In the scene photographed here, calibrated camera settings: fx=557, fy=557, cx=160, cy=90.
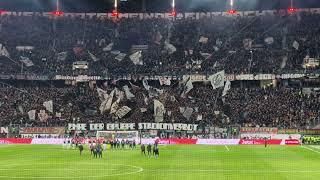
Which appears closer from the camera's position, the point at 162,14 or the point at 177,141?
the point at 177,141

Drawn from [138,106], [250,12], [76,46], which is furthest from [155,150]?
[250,12]

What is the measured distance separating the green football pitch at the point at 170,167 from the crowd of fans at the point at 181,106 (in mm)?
27869

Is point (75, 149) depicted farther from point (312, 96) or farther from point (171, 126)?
point (312, 96)

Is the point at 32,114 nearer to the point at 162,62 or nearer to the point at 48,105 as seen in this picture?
the point at 48,105

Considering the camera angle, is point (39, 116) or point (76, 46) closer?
point (39, 116)

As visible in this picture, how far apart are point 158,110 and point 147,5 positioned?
29778 mm

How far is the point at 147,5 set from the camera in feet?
355

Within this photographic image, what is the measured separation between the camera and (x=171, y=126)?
270 ft

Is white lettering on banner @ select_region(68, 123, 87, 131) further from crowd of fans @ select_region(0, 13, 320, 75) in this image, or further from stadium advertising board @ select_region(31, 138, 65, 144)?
crowd of fans @ select_region(0, 13, 320, 75)

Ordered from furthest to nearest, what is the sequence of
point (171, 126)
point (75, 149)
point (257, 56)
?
point (257, 56)
point (171, 126)
point (75, 149)

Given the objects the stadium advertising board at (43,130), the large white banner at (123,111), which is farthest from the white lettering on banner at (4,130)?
the large white banner at (123,111)

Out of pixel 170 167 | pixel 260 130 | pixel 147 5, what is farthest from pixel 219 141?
pixel 147 5

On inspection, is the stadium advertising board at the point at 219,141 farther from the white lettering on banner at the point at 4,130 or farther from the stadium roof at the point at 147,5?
the stadium roof at the point at 147,5

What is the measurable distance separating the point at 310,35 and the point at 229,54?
14.5m
